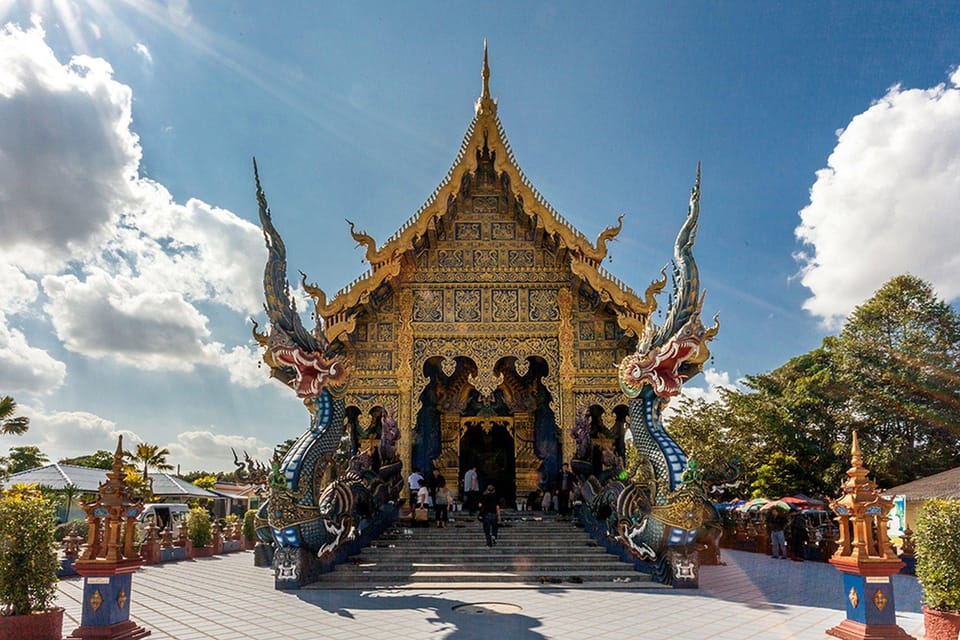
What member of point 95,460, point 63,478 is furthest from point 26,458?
point 63,478

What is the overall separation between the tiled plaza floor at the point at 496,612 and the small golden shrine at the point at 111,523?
915mm

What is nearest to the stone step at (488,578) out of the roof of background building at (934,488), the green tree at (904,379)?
the roof of background building at (934,488)

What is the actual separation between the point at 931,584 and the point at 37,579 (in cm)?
721

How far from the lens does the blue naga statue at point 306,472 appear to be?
8.76 metres

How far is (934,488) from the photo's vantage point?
14.9 meters

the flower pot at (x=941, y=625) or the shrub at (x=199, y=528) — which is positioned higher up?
the flower pot at (x=941, y=625)

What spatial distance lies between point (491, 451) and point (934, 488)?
10.0 m

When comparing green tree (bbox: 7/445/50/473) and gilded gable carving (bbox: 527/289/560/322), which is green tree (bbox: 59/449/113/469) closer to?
green tree (bbox: 7/445/50/473)

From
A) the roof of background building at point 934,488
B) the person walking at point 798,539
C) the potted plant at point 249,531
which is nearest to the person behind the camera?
the person walking at point 798,539

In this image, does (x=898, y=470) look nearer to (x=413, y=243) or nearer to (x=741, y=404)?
(x=741, y=404)

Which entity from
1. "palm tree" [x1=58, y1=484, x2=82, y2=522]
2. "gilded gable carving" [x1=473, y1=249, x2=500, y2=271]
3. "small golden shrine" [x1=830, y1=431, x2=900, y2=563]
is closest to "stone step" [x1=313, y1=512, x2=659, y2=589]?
"small golden shrine" [x1=830, y1=431, x2=900, y2=563]

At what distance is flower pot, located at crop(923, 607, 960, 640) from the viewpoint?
5094 millimetres

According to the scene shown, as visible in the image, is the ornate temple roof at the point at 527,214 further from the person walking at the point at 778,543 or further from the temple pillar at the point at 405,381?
the person walking at the point at 778,543

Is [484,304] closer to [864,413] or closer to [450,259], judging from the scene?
[450,259]
